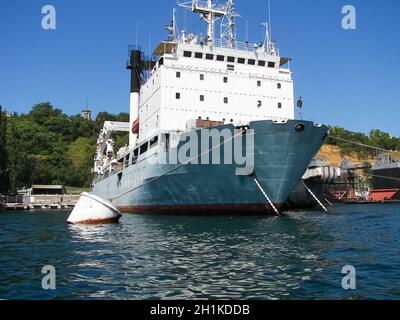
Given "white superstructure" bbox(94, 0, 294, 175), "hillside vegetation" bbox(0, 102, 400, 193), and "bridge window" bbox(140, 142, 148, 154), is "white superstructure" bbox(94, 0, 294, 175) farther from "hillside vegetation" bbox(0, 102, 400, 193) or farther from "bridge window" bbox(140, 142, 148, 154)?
"hillside vegetation" bbox(0, 102, 400, 193)

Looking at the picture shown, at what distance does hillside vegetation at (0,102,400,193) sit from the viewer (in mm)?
56594

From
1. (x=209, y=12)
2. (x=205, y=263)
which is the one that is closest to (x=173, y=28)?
(x=209, y=12)

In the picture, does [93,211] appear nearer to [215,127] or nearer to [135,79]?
[215,127]

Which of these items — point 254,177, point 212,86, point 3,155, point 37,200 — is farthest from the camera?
point 37,200

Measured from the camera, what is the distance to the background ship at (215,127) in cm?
2166

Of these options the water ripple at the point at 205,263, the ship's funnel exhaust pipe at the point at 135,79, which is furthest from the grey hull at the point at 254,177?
the ship's funnel exhaust pipe at the point at 135,79

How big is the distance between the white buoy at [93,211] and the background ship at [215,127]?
4234mm

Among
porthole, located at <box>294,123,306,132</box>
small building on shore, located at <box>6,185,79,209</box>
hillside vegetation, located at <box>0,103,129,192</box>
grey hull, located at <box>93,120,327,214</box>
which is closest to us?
grey hull, located at <box>93,120,327,214</box>

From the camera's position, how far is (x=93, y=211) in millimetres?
21125

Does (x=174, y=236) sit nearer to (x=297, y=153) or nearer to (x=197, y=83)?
(x=297, y=153)

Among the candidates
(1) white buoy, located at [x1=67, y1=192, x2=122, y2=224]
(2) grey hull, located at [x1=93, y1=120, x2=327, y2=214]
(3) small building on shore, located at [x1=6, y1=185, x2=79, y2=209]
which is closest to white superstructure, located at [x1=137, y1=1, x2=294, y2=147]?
(2) grey hull, located at [x1=93, y1=120, x2=327, y2=214]

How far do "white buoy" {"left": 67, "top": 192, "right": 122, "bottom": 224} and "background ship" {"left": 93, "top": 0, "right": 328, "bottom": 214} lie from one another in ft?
13.9

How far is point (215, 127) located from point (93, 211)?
25.5 ft

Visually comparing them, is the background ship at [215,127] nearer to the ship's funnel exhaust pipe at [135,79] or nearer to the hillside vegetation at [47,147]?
the ship's funnel exhaust pipe at [135,79]
